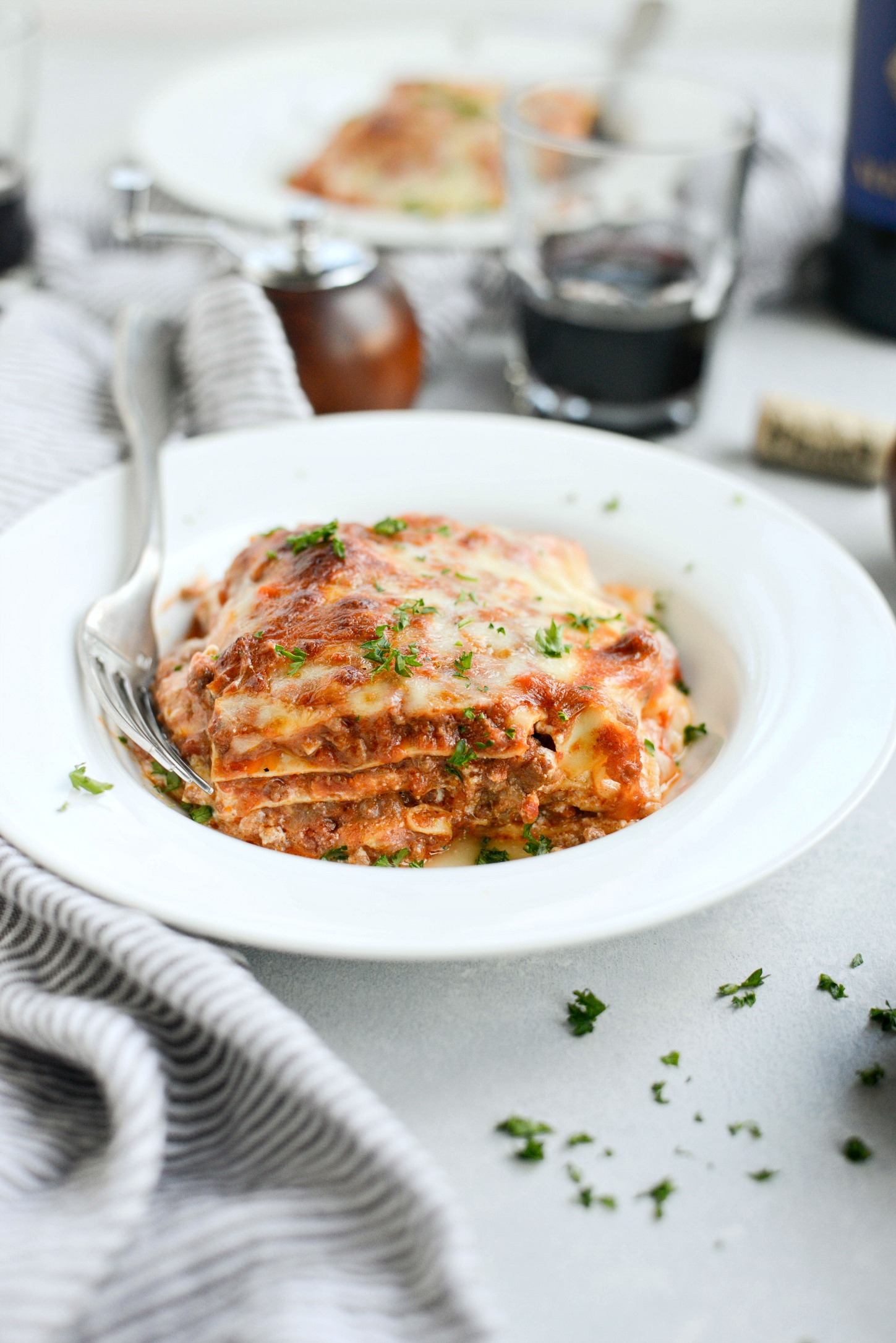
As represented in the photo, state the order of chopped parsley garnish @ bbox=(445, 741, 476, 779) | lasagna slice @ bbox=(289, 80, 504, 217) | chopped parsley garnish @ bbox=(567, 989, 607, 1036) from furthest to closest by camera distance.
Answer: lasagna slice @ bbox=(289, 80, 504, 217), chopped parsley garnish @ bbox=(445, 741, 476, 779), chopped parsley garnish @ bbox=(567, 989, 607, 1036)

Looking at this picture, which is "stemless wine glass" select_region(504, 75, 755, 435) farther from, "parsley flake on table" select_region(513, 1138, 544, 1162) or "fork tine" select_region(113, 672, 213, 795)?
"parsley flake on table" select_region(513, 1138, 544, 1162)

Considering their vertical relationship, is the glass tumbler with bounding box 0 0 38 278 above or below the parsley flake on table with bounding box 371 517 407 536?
above

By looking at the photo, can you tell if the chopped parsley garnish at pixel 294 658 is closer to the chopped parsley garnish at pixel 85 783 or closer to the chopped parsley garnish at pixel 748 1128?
the chopped parsley garnish at pixel 85 783

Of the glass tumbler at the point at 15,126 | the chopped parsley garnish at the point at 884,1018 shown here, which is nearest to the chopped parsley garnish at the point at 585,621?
the chopped parsley garnish at the point at 884,1018

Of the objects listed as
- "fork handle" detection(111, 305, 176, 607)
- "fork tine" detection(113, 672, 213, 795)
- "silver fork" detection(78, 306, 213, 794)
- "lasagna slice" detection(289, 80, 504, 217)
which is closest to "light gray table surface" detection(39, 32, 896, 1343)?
"fork tine" detection(113, 672, 213, 795)

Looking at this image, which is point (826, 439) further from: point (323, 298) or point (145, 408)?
point (145, 408)

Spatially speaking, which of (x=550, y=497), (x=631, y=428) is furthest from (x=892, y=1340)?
(x=631, y=428)

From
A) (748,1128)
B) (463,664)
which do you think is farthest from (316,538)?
(748,1128)
